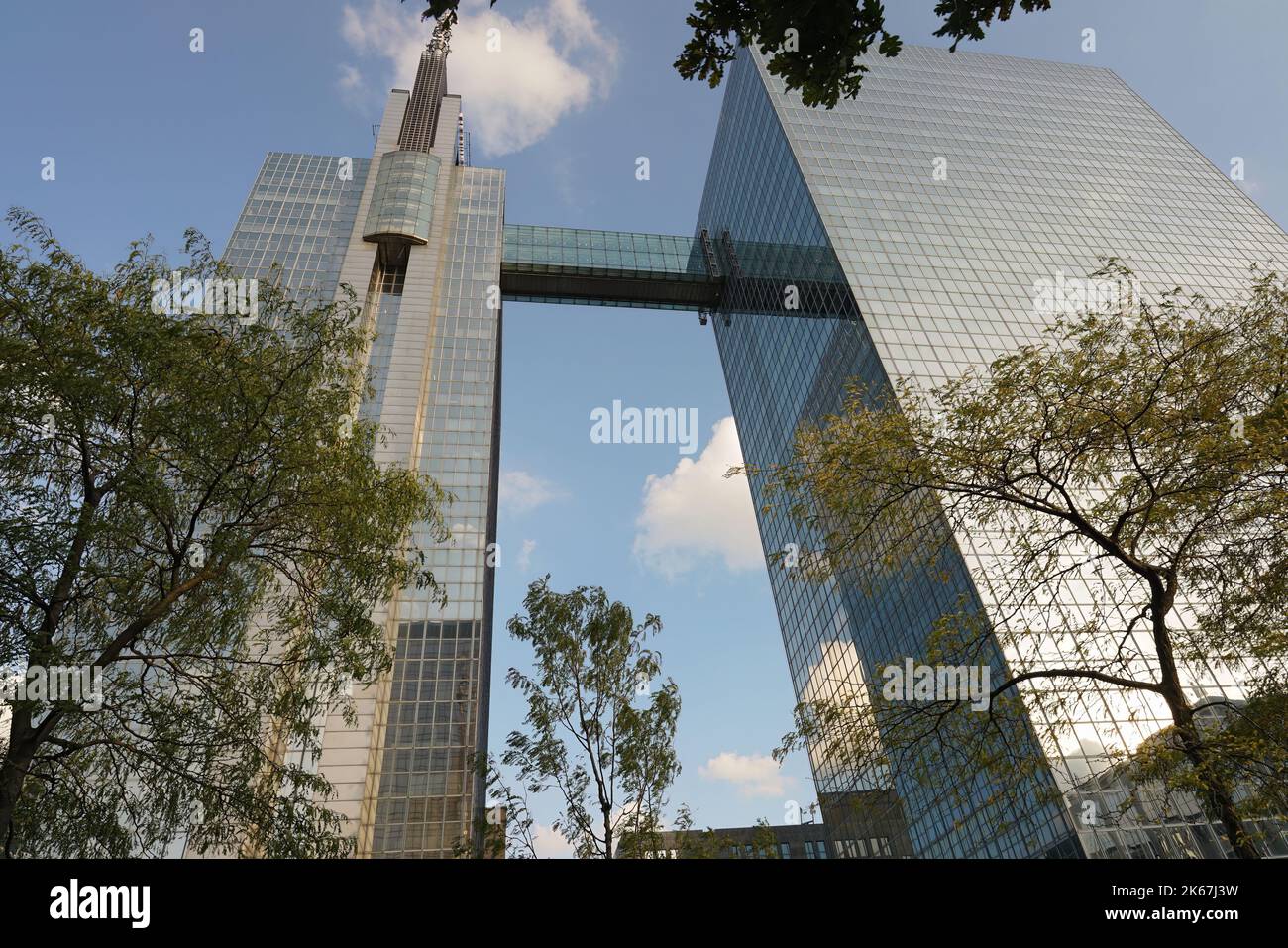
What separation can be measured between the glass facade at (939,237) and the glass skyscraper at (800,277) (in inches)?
10.7

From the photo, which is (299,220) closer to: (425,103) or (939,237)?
(425,103)

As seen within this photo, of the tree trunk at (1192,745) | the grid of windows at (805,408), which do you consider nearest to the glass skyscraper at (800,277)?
the grid of windows at (805,408)

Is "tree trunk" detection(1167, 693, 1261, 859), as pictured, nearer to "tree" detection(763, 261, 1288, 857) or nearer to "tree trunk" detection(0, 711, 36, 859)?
"tree" detection(763, 261, 1288, 857)

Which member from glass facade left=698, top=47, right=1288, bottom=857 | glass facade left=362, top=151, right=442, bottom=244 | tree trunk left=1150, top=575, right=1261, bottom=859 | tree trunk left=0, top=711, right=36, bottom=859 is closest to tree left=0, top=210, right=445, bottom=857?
tree trunk left=0, top=711, right=36, bottom=859

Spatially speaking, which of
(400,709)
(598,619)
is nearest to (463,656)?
(400,709)

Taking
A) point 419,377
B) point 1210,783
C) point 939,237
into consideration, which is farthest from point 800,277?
point 1210,783

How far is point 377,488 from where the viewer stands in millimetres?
14430

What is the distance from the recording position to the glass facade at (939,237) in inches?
1716

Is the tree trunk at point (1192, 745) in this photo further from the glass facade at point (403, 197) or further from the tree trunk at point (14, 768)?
the glass facade at point (403, 197)

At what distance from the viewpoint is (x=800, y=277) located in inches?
2418

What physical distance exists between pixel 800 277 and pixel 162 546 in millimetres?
54595

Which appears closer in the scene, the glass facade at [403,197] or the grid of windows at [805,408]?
the grid of windows at [805,408]
